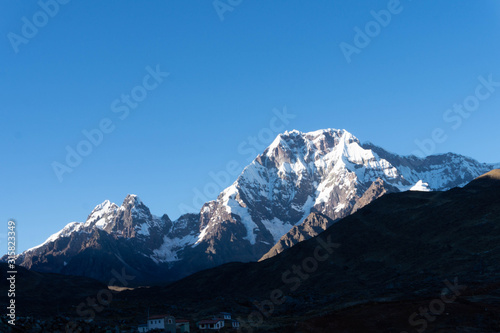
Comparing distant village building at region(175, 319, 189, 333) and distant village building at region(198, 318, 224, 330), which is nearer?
distant village building at region(175, 319, 189, 333)

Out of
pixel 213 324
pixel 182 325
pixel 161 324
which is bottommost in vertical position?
pixel 213 324

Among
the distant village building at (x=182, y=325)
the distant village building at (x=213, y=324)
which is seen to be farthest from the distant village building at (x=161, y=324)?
the distant village building at (x=213, y=324)

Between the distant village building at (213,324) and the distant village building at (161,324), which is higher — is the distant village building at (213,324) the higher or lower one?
the lower one

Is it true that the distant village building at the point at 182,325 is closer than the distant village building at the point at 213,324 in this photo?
Yes

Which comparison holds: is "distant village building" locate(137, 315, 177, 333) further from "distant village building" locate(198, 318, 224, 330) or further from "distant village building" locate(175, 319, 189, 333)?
"distant village building" locate(198, 318, 224, 330)

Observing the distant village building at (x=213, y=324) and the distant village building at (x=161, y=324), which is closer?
the distant village building at (x=161, y=324)

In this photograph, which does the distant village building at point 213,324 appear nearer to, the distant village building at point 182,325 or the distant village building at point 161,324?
the distant village building at point 182,325

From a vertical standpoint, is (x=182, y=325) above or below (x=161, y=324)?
below

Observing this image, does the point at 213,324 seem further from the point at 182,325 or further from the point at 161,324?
the point at 161,324

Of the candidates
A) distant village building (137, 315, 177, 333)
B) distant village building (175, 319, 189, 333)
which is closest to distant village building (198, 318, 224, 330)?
distant village building (175, 319, 189, 333)

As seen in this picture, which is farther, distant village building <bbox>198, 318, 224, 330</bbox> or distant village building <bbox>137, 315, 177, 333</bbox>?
distant village building <bbox>198, 318, 224, 330</bbox>

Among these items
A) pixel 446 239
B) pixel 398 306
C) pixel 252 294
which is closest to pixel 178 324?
pixel 398 306

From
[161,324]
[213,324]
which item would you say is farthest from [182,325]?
[213,324]

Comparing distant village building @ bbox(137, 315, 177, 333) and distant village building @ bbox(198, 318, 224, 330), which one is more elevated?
distant village building @ bbox(137, 315, 177, 333)
